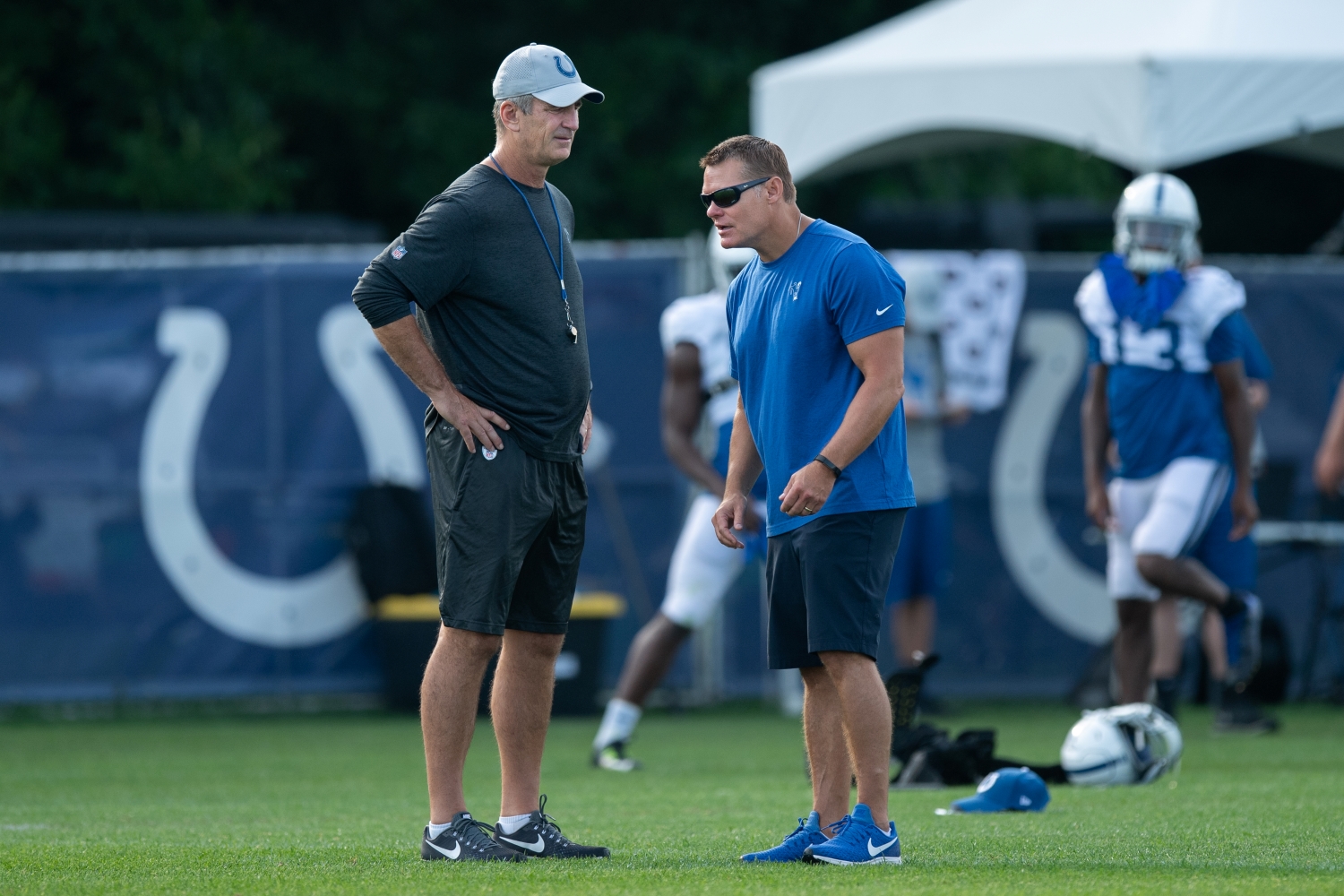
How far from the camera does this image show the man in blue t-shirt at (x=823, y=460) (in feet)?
17.6

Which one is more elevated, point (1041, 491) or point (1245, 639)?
point (1041, 491)

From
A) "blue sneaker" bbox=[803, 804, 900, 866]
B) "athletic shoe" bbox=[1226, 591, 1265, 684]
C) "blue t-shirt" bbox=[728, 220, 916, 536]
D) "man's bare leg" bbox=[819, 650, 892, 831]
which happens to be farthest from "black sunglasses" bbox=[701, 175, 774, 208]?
"athletic shoe" bbox=[1226, 591, 1265, 684]

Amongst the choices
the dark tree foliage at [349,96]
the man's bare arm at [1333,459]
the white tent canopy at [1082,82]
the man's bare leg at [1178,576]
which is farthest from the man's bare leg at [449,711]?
the dark tree foliage at [349,96]

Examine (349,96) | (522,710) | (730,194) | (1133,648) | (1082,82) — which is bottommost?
(1133,648)

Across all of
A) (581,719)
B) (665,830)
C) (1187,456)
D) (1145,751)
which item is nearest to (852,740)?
(665,830)

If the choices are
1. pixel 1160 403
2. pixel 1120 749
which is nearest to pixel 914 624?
pixel 1160 403

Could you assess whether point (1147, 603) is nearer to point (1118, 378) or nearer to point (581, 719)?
point (1118, 378)

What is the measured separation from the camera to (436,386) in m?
5.64

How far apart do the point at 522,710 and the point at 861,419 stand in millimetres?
1326

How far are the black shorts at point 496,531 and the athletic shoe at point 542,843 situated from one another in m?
0.55

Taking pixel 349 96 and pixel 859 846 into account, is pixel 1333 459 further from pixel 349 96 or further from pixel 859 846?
pixel 349 96

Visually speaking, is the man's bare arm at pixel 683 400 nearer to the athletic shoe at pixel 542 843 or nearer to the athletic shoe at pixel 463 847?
the athletic shoe at pixel 542 843

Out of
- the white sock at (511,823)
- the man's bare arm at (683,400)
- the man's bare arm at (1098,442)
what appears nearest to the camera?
the white sock at (511,823)

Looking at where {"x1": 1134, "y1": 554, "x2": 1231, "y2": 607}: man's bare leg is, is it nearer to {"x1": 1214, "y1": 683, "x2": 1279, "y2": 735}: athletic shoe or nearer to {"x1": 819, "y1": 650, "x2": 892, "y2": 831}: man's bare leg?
{"x1": 1214, "y1": 683, "x2": 1279, "y2": 735}: athletic shoe
